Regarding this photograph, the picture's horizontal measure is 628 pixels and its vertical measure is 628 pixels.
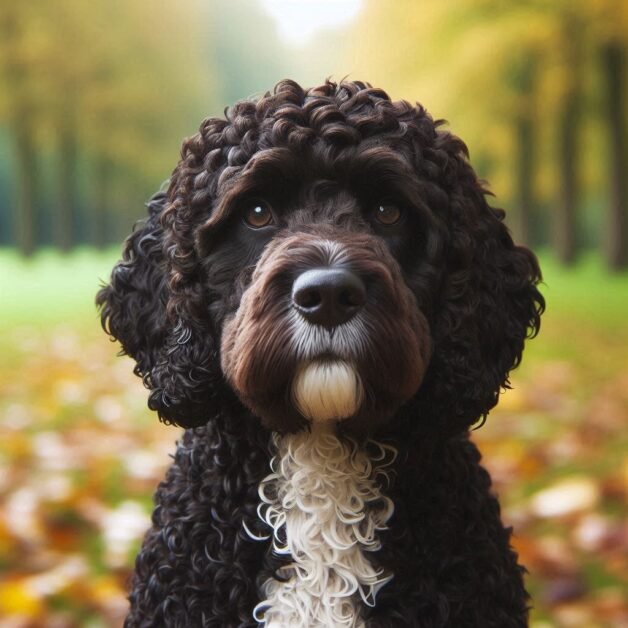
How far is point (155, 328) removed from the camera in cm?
226

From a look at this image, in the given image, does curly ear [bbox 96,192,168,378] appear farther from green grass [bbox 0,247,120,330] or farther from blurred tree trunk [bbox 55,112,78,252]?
blurred tree trunk [bbox 55,112,78,252]

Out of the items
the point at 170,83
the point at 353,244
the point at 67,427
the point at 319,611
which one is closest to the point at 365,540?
the point at 319,611

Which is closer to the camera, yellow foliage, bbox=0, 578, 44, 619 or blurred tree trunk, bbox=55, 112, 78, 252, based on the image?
yellow foliage, bbox=0, 578, 44, 619

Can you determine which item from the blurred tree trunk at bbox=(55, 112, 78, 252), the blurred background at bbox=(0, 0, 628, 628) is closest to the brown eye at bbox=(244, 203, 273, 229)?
the blurred background at bbox=(0, 0, 628, 628)

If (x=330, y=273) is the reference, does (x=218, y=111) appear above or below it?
above

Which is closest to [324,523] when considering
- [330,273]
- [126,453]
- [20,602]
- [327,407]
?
[327,407]

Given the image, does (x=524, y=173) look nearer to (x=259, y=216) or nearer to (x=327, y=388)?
(x=259, y=216)

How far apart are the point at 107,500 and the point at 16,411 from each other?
1.00m

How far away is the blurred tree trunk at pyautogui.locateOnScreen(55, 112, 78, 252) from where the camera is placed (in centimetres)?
523

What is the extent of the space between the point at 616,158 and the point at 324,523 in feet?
11.8

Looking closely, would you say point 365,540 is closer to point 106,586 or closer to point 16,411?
point 106,586

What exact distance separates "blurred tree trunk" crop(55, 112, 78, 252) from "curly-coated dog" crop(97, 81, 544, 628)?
3.11 metres

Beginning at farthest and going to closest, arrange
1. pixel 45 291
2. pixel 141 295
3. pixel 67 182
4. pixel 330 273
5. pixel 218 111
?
pixel 67 182, pixel 45 291, pixel 218 111, pixel 141 295, pixel 330 273

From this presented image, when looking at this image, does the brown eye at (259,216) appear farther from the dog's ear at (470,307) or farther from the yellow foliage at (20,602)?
the yellow foliage at (20,602)
